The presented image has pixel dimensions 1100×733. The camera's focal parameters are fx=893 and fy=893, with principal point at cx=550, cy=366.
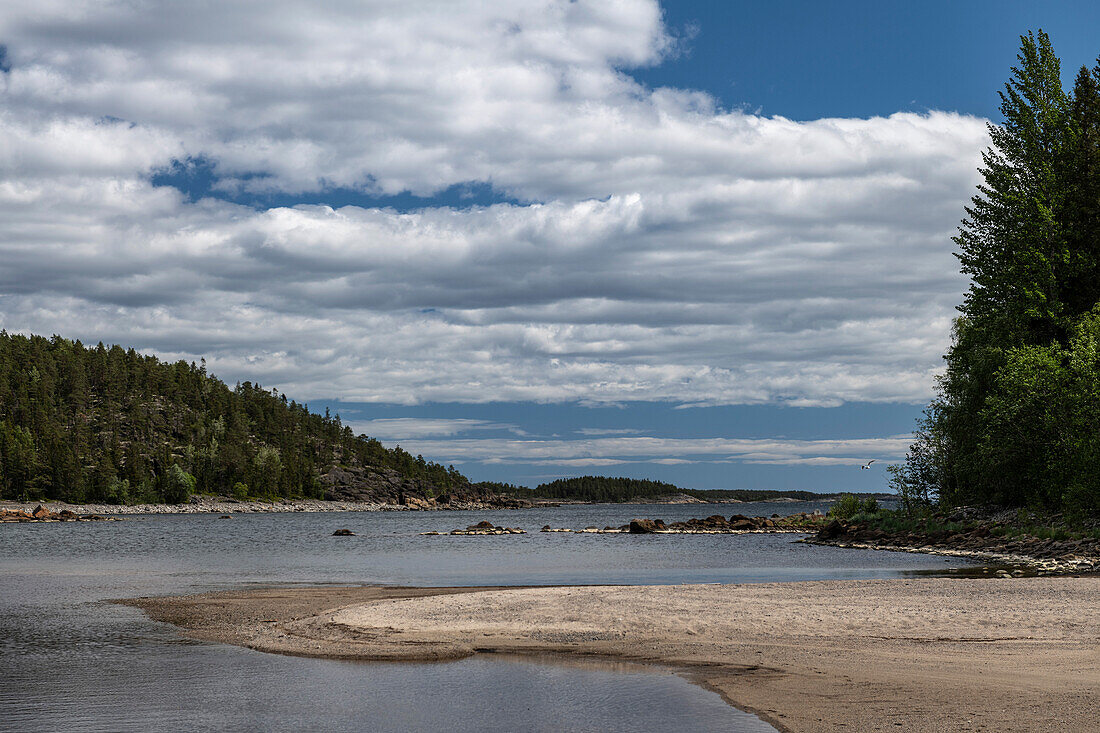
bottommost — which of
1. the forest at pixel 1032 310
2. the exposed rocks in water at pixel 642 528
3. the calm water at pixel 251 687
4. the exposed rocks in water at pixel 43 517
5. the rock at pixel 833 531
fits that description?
the exposed rocks in water at pixel 43 517

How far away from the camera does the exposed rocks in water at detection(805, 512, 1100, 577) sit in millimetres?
43656

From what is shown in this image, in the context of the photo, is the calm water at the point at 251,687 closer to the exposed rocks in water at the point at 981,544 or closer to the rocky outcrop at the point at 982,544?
the rocky outcrop at the point at 982,544

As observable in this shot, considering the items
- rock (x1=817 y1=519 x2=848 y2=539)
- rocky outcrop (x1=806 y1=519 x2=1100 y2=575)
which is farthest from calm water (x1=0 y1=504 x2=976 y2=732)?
rock (x1=817 y1=519 x2=848 y2=539)

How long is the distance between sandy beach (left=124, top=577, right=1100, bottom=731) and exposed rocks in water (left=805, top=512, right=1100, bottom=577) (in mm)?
12039

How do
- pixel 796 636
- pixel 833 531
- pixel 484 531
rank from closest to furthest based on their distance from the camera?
pixel 796 636 → pixel 833 531 → pixel 484 531

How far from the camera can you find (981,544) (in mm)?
58781

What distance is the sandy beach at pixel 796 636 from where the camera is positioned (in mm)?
15172

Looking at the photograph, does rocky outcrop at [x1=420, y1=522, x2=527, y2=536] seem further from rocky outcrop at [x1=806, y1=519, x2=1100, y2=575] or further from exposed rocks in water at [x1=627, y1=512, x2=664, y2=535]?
rocky outcrop at [x1=806, y1=519, x2=1100, y2=575]

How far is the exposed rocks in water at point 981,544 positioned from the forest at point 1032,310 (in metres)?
4.52

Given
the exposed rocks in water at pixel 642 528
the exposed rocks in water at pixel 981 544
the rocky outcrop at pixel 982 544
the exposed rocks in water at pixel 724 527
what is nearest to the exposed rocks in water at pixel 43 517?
the exposed rocks in water at pixel 724 527

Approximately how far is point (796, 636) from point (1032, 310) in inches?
2023

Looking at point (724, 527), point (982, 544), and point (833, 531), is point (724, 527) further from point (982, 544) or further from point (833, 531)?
point (982, 544)

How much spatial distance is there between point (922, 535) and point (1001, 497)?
6.33m

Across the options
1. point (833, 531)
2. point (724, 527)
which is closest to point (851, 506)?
point (724, 527)
